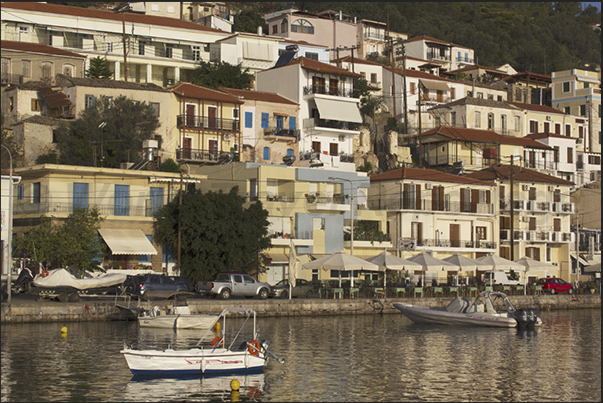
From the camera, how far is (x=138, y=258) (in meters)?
50.8

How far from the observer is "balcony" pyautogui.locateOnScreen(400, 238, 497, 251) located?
2402 inches

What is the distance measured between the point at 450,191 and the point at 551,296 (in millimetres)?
12552

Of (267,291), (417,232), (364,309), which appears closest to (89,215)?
(267,291)

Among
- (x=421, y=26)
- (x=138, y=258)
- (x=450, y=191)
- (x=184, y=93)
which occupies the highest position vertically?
(x=421, y=26)

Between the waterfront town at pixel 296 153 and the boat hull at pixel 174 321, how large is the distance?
9.71 metres

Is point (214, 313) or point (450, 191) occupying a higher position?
point (450, 191)

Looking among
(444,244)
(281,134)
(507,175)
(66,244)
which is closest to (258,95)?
(281,134)

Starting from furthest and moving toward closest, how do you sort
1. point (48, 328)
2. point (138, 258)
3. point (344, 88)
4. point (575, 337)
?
point (344, 88)
point (138, 258)
point (575, 337)
point (48, 328)

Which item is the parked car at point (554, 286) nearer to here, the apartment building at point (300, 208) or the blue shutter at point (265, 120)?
the apartment building at point (300, 208)

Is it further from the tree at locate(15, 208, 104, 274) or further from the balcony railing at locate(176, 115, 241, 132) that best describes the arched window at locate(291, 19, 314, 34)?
the tree at locate(15, 208, 104, 274)

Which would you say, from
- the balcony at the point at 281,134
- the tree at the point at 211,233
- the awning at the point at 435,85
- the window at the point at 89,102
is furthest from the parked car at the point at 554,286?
the window at the point at 89,102

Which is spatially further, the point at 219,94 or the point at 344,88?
the point at 344,88

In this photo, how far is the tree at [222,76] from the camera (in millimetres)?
73688

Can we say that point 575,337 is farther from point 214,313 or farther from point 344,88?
point 344,88
